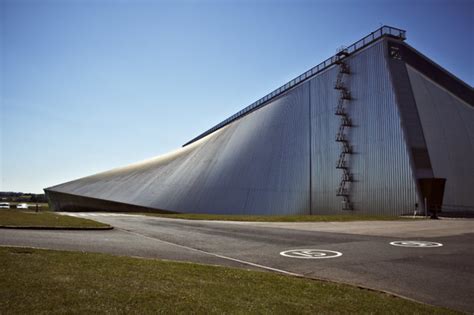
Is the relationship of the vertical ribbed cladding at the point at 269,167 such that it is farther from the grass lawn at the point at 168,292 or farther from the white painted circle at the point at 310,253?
the grass lawn at the point at 168,292

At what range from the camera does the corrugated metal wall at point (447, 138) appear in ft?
Result: 94.7

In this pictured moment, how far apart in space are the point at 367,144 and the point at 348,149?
189 cm

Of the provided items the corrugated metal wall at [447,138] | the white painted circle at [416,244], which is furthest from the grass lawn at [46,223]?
the corrugated metal wall at [447,138]

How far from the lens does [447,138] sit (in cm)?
3072

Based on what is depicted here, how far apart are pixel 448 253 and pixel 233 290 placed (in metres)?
7.52

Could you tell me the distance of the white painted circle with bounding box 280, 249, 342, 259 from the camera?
10426 millimetres

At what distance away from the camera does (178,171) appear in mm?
49562

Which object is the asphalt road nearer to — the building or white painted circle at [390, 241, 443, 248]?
white painted circle at [390, 241, 443, 248]

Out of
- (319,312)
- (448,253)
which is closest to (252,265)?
(319,312)

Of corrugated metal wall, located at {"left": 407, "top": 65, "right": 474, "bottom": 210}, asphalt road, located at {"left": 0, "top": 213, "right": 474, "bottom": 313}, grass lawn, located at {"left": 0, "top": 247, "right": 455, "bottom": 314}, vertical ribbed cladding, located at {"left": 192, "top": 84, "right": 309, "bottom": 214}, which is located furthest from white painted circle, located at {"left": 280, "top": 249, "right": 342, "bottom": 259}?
vertical ribbed cladding, located at {"left": 192, "top": 84, "right": 309, "bottom": 214}

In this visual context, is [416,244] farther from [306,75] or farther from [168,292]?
[306,75]

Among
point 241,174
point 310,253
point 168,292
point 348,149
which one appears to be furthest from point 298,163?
point 168,292

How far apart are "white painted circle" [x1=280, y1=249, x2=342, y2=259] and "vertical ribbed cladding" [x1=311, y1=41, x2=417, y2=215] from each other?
57.0ft

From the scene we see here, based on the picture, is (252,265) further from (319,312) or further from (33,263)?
(33,263)
